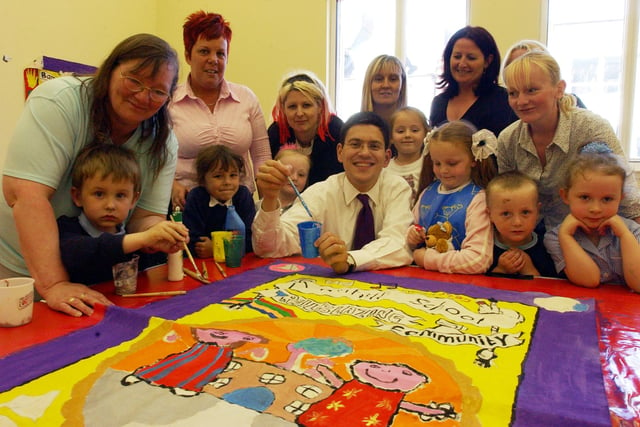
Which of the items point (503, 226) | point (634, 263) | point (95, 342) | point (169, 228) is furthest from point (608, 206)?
point (95, 342)

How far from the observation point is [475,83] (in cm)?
262

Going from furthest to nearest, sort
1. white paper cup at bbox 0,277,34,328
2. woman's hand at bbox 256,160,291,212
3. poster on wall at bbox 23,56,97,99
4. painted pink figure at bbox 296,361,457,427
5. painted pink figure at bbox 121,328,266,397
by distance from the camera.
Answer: poster on wall at bbox 23,56,97,99 < woman's hand at bbox 256,160,291,212 < white paper cup at bbox 0,277,34,328 < painted pink figure at bbox 121,328,266,397 < painted pink figure at bbox 296,361,457,427

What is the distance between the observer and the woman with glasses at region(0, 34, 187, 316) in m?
1.30

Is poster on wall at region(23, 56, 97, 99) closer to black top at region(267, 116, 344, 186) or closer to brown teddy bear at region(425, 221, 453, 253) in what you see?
black top at region(267, 116, 344, 186)

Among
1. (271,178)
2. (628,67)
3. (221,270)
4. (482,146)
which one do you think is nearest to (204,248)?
(221,270)

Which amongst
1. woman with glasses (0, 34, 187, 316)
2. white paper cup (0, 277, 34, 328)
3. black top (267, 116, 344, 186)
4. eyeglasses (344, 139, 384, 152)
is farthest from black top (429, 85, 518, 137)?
white paper cup (0, 277, 34, 328)

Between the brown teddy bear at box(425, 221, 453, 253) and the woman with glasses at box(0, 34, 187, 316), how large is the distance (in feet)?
3.10

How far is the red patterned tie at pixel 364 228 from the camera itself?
2.00m

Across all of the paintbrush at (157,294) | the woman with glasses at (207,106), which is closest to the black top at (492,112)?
the woman with glasses at (207,106)

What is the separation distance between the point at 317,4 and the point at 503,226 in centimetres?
370

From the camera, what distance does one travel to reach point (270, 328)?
3.85 ft

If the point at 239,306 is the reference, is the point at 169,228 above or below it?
above

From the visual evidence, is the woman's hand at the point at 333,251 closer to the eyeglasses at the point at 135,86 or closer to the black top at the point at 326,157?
the eyeglasses at the point at 135,86

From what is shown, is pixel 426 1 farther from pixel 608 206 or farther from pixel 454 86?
pixel 608 206
